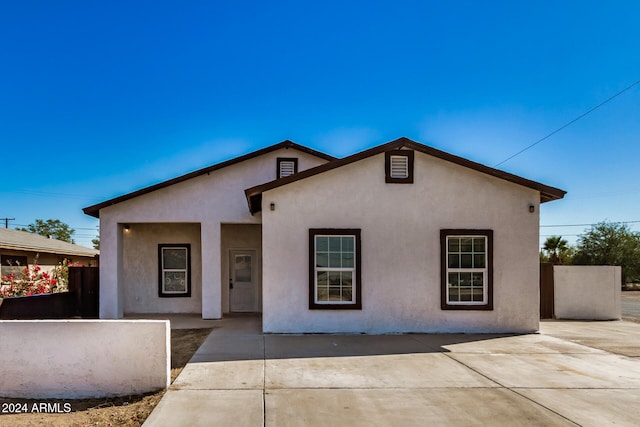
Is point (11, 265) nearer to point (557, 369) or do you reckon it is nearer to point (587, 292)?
point (557, 369)

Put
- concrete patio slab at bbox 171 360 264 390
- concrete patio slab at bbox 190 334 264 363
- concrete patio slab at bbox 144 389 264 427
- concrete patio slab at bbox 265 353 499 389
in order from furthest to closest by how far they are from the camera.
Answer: concrete patio slab at bbox 190 334 264 363
concrete patio slab at bbox 265 353 499 389
concrete patio slab at bbox 171 360 264 390
concrete patio slab at bbox 144 389 264 427

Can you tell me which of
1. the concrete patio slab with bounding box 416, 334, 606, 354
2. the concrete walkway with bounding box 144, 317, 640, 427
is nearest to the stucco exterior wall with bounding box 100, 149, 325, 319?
the concrete walkway with bounding box 144, 317, 640, 427

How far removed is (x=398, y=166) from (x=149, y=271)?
8717 millimetres

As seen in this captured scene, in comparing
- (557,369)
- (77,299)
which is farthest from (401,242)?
(77,299)

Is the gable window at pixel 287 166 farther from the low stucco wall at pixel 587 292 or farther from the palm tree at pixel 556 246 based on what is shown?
the palm tree at pixel 556 246

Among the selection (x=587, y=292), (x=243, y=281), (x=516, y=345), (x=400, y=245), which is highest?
(x=400, y=245)

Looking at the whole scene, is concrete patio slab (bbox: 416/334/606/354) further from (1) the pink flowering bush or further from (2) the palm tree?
(2) the palm tree

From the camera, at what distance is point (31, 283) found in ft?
53.2

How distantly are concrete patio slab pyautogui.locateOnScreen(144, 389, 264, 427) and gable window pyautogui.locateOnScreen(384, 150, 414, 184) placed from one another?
639 centimetres

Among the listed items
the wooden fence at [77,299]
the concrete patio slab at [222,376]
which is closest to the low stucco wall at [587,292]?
the concrete patio slab at [222,376]

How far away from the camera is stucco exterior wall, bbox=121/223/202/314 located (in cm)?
1420

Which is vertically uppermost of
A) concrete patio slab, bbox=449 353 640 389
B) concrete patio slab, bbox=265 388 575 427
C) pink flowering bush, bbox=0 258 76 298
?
pink flowering bush, bbox=0 258 76 298

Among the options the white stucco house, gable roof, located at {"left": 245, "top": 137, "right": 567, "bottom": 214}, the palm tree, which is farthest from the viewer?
the palm tree

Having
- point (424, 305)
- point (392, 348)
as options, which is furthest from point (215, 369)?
point (424, 305)
